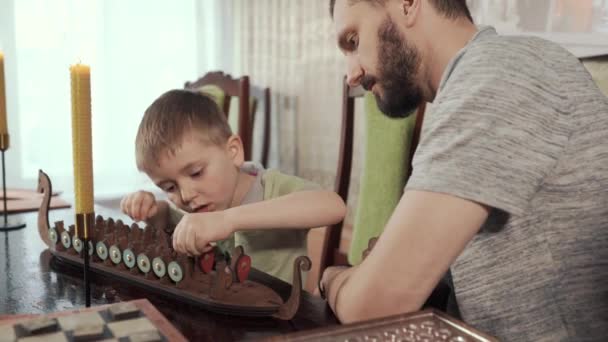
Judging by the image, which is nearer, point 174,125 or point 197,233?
point 197,233

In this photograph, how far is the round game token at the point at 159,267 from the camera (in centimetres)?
93

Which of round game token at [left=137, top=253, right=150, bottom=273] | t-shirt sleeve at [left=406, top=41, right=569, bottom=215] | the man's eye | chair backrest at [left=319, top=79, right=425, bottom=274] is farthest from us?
chair backrest at [left=319, top=79, right=425, bottom=274]

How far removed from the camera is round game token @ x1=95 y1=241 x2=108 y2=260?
→ 1.06 m

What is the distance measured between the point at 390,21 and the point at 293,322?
1.83 ft

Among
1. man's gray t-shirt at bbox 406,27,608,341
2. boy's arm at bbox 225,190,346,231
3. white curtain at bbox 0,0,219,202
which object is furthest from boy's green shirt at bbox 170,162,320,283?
white curtain at bbox 0,0,219,202

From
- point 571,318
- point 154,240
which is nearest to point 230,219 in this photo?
point 154,240

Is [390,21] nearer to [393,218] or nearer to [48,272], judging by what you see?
[393,218]

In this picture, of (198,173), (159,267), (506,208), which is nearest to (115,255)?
(159,267)

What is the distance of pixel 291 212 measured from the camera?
1061 millimetres

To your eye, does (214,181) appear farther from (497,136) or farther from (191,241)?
(497,136)

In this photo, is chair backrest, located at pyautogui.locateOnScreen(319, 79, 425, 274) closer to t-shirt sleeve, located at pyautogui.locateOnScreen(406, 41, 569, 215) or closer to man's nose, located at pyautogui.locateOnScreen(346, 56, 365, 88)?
man's nose, located at pyautogui.locateOnScreen(346, 56, 365, 88)

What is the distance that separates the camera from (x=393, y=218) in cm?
80

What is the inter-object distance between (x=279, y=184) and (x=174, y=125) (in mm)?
285

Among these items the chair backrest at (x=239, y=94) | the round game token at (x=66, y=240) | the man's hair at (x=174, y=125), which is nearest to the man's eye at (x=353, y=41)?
the man's hair at (x=174, y=125)
